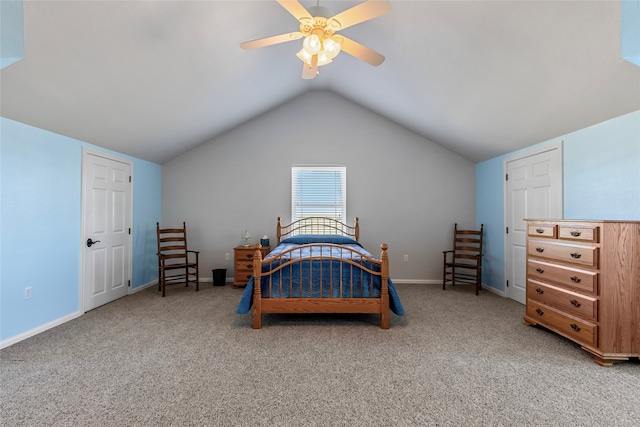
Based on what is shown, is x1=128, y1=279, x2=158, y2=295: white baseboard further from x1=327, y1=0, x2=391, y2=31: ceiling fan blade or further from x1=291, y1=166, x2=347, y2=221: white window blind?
x1=327, y1=0, x2=391, y2=31: ceiling fan blade

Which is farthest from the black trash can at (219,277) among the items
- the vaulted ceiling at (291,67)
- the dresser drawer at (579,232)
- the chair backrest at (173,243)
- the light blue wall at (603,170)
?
the light blue wall at (603,170)

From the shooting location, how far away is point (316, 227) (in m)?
5.16

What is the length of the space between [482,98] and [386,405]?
3251mm

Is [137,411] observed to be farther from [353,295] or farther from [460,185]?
[460,185]

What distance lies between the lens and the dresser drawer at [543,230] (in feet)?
9.05

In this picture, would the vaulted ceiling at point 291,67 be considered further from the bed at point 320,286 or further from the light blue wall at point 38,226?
the bed at point 320,286

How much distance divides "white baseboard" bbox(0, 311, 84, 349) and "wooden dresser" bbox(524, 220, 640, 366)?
5063mm

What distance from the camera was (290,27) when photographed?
3.18m

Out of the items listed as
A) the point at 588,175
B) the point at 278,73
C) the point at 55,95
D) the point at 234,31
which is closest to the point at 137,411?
the point at 55,95

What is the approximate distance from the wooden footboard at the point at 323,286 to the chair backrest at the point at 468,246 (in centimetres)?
230

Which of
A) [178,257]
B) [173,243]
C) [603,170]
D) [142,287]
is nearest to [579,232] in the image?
[603,170]

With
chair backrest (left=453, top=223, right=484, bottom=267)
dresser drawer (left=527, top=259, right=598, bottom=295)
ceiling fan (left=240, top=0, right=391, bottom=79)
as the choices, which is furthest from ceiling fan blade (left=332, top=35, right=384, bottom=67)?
chair backrest (left=453, top=223, right=484, bottom=267)

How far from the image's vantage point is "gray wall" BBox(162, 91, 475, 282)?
5.07 metres

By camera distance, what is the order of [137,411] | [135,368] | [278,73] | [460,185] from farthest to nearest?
[460,185] < [278,73] < [135,368] < [137,411]
